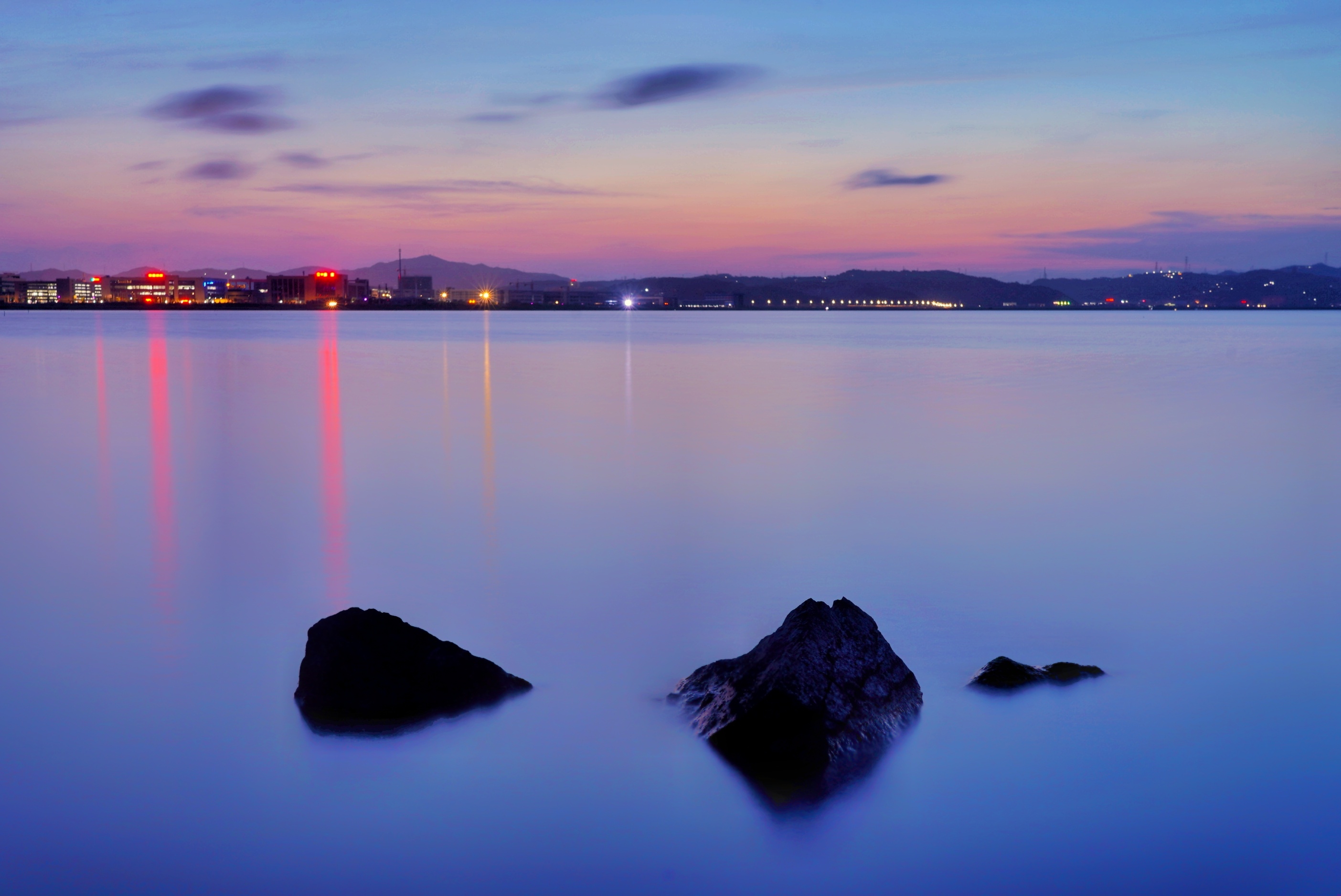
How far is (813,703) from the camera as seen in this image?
14.2 ft

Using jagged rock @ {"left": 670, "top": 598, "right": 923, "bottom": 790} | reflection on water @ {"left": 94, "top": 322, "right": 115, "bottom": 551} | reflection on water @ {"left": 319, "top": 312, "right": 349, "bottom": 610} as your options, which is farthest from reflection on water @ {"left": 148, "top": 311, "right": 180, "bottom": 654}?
jagged rock @ {"left": 670, "top": 598, "right": 923, "bottom": 790}

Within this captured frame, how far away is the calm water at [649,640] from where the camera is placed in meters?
3.79

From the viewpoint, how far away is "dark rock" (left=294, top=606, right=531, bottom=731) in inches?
187

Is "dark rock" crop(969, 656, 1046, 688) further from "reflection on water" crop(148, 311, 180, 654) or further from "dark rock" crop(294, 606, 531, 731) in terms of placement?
"reflection on water" crop(148, 311, 180, 654)

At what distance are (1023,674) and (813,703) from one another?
1.45m

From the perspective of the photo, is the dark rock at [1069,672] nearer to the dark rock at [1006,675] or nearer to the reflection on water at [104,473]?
the dark rock at [1006,675]

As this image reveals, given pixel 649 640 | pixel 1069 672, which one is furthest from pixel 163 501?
pixel 1069 672

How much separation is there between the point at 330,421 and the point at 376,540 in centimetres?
886

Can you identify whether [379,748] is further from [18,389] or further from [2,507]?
[18,389]

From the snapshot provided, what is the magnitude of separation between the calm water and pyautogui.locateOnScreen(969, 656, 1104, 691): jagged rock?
0.37 ft

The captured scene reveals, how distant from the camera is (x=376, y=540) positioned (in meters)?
8.45

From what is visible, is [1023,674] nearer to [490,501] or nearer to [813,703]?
[813,703]

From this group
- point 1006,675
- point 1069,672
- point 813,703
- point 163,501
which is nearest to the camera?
point 813,703

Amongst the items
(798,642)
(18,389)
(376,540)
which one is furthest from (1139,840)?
(18,389)
